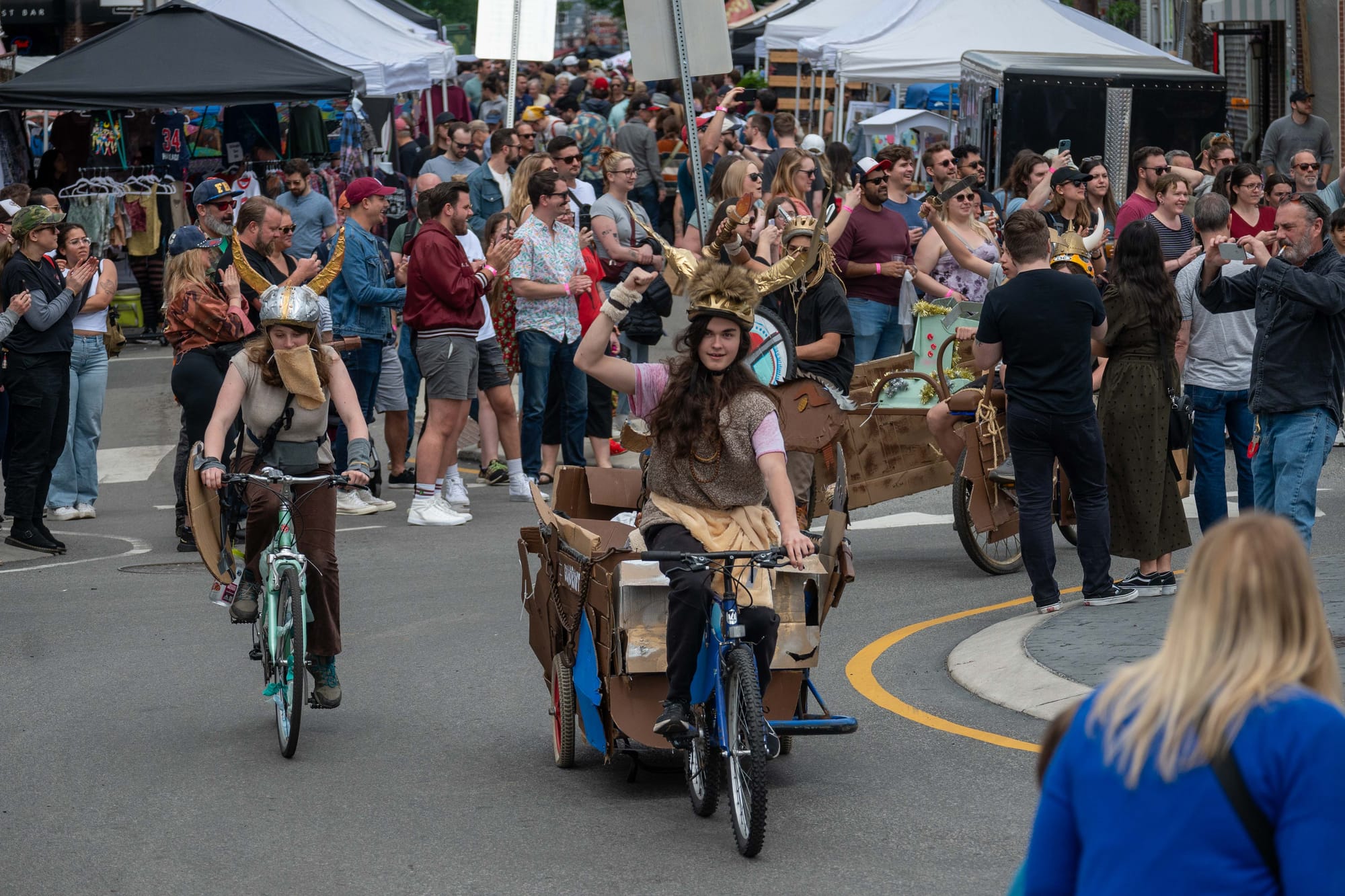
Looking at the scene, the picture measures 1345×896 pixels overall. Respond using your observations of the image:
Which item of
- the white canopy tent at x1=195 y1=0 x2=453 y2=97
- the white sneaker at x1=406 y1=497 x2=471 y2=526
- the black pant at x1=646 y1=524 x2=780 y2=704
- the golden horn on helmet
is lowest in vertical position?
the white sneaker at x1=406 y1=497 x2=471 y2=526

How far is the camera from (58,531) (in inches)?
486

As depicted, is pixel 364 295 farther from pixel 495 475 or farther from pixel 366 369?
pixel 495 475

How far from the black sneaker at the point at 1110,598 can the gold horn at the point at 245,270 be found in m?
5.28

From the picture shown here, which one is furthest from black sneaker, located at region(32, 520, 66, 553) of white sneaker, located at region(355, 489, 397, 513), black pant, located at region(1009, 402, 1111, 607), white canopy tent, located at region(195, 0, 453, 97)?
white canopy tent, located at region(195, 0, 453, 97)

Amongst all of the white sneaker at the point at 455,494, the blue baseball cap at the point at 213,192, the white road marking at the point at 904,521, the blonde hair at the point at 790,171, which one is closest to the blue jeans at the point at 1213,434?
the white road marking at the point at 904,521

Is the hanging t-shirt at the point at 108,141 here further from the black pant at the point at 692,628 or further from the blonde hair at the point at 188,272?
the black pant at the point at 692,628

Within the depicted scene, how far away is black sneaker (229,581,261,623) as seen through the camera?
24.3 ft

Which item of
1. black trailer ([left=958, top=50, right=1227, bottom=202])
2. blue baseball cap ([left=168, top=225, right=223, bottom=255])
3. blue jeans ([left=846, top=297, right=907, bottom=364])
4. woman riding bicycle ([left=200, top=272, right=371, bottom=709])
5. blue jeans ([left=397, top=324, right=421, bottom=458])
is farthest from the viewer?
black trailer ([left=958, top=50, right=1227, bottom=202])

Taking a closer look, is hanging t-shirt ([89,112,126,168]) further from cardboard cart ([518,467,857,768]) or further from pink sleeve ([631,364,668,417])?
pink sleeve ([631,364,668,417])

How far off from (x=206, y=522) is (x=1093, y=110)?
15.6 metres

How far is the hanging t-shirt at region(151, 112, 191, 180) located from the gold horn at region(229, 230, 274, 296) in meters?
9.08

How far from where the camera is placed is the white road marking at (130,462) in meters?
14.6

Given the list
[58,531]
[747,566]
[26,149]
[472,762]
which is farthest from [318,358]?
[26,149]

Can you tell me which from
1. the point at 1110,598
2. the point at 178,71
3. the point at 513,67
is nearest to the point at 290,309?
the point at 1110,598
